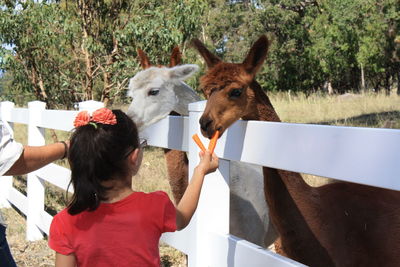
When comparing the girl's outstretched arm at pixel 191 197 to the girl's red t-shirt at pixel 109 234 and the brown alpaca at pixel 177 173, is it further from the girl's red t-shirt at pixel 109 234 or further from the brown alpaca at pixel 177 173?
the brown alpaca at pixel 177 173

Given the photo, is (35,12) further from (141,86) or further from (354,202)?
(354,202)

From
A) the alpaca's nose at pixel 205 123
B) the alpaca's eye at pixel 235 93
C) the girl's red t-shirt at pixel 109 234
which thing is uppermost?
the alpaca's eye at pixel 235 93

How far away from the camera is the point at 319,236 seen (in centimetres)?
286

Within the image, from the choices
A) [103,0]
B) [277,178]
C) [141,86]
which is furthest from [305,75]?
[277,178]

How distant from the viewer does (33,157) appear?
2.67 m

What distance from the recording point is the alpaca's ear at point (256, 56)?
2877 mm

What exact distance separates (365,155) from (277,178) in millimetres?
1145

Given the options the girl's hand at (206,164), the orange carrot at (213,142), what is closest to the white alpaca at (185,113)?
the orange carrot at (213,142)

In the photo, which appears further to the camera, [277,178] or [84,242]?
[277,178]

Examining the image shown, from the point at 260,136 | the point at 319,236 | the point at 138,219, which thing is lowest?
the point at 319,236

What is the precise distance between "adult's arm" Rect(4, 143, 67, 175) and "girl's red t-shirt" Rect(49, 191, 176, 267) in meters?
Result: 0.63

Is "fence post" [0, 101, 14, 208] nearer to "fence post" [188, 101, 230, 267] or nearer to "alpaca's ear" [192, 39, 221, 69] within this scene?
"alpaca's ear" [192, 39, 221, 69]

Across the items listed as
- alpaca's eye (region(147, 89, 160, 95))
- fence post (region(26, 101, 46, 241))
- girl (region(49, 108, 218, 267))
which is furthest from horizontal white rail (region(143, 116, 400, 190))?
fence post (region(26, 101, 46, 241))

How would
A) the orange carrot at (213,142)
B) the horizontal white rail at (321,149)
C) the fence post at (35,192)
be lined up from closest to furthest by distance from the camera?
the horizontal white rail at (321,149), the orange carrot at (213,142), the fence post at (35,192)
